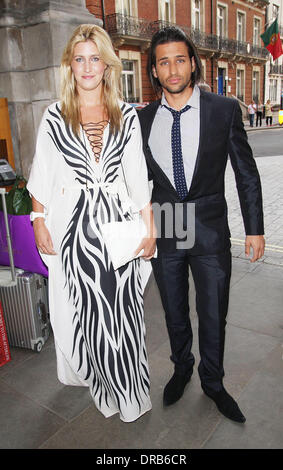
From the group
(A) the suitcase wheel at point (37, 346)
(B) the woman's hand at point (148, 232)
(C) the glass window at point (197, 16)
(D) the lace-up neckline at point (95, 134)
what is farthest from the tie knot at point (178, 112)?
(C) the glass window at point (197, 16)

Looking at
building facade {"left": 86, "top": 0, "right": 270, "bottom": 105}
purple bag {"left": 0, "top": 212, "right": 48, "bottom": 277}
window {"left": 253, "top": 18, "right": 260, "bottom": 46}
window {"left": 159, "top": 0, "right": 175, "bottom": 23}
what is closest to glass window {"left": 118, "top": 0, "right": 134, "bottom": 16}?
building facade {"left": 86, "top": 0, "right": 270, "bottom": 105}

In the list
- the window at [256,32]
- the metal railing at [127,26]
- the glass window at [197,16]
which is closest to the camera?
the metal railing at [127,26]

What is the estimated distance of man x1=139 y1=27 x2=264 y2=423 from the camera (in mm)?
2055

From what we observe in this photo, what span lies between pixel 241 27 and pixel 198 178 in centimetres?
3436

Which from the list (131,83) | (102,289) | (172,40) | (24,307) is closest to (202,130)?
(172,40)

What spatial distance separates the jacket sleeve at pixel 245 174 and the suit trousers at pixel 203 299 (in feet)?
0.76

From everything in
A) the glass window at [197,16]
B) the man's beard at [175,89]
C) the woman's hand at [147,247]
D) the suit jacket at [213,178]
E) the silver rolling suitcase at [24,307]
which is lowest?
the silver rolling suitcase at [24,307]

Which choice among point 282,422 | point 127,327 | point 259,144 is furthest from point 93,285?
point 259,144

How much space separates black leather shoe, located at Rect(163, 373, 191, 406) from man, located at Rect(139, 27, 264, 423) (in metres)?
0.18

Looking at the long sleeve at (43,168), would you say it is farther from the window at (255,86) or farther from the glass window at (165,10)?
the window at (255,86)

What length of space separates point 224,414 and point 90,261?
1.20m

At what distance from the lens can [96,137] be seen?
2.00m

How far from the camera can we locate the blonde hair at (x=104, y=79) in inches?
73.8

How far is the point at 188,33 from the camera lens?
55.0 feet
